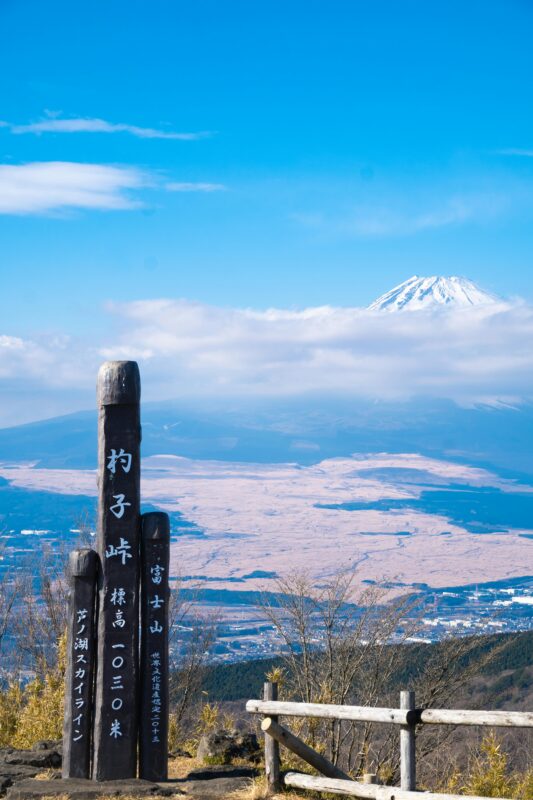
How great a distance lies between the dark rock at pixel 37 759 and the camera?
11.5 meters

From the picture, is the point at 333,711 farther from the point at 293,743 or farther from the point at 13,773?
the point at 13,773

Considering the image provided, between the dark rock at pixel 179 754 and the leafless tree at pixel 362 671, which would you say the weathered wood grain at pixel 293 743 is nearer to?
the dark rock at pixel 179 754

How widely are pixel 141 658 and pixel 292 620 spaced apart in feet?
26.1

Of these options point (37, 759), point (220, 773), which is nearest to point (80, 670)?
point (37, 759)

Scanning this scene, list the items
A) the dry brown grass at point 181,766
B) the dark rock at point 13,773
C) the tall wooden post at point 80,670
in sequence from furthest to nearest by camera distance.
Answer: the dry brown grass at point 181,766 → the tall wooden post at point 80,670 → the dark rock at point 13,773

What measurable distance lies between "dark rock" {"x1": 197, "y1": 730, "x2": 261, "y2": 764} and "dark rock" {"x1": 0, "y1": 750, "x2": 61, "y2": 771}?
1947 mm

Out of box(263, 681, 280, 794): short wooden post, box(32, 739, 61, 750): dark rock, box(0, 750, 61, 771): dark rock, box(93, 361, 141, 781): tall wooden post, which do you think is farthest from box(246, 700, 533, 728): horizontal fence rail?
box(32, 739, 61, 750): dark rock

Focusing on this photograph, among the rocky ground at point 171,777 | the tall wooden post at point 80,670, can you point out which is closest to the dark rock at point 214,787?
the rocky ground at point 171,777

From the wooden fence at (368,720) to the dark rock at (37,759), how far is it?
3.13 metres

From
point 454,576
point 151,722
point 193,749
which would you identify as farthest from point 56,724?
point 454,576

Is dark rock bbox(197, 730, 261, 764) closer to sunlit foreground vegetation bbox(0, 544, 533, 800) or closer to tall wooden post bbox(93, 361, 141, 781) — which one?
sunlit foreground vegetation bbox(0, 544, 533, 800)

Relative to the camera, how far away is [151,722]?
420 inches

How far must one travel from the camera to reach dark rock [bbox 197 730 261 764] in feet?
40.6

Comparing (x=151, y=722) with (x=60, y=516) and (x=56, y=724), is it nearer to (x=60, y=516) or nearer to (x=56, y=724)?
(x=56, y=724)
